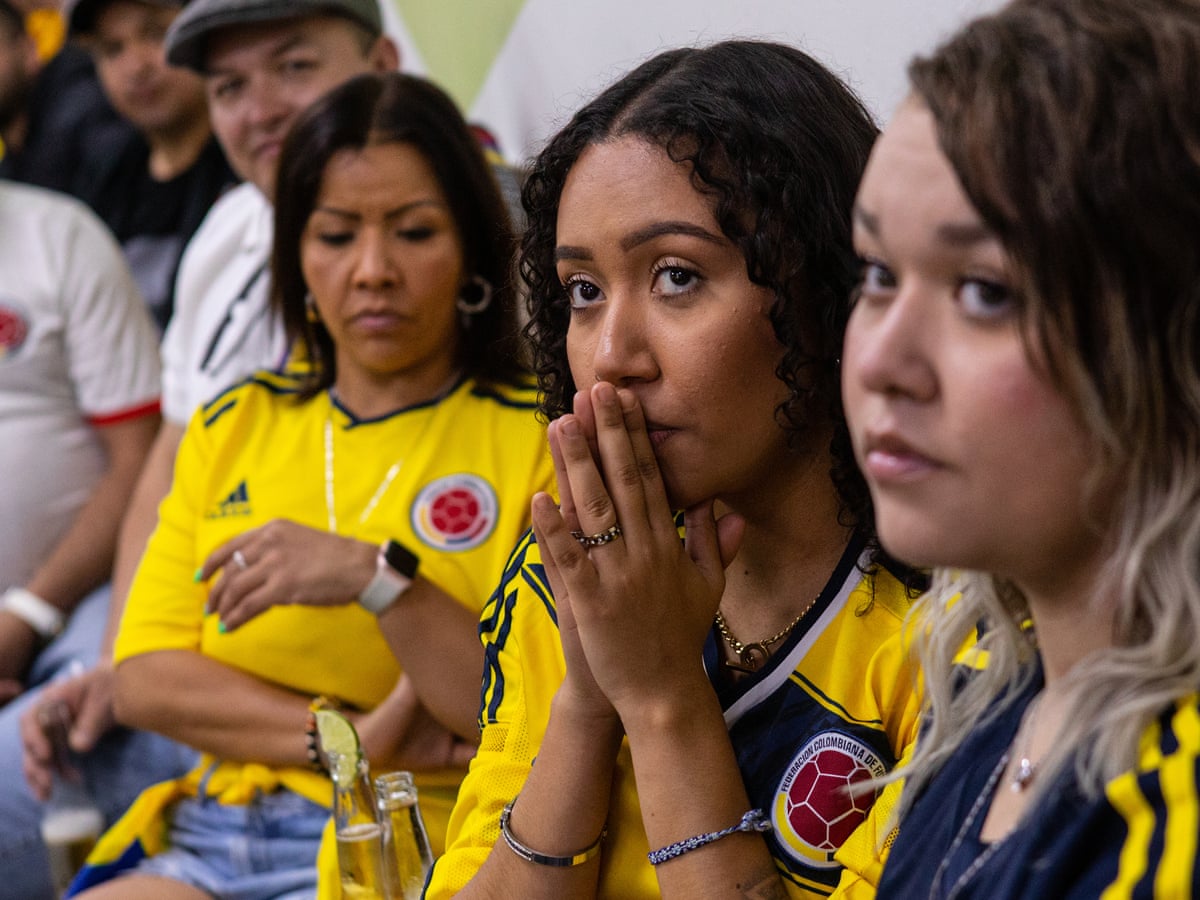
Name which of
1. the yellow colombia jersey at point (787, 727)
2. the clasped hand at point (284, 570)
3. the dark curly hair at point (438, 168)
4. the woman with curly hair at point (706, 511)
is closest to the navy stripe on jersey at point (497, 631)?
the yellow colombia jersey at point (787, 727)

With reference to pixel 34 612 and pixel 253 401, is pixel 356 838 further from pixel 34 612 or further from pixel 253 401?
pixel 34 612

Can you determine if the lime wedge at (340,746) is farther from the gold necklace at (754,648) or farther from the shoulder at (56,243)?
the shoulder at (56,243)

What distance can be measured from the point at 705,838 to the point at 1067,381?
1.53ft

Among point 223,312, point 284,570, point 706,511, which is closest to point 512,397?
point 284,570

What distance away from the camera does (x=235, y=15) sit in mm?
2256

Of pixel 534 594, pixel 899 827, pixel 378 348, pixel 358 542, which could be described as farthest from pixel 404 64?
A: pixel 899 827

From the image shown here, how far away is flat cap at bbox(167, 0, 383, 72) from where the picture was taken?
2.26 m

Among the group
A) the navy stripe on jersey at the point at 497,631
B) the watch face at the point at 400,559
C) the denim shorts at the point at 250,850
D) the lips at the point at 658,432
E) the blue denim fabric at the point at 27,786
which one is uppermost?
the lips at the point at 658,432

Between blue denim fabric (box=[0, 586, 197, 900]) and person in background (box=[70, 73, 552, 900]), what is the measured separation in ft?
0.96

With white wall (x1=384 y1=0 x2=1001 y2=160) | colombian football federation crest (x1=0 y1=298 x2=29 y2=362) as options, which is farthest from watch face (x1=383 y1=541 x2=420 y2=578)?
colombian football federation crest (x1=0 y1=298 x2=29 y2=362)

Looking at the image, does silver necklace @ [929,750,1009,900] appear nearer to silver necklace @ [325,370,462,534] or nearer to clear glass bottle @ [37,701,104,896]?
silver necklace @ [325,370,462,534]

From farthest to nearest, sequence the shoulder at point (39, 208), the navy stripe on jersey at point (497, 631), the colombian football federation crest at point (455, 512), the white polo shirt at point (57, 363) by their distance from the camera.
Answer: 1. the shoulder at point (39, 208)
2. the white polo shirt at point (57, 363)
3. the colombian football federation crest at point (455, 512)
4. the navy stripe on jersey at point (497, 631)

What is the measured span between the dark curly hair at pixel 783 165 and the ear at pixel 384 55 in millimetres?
1416

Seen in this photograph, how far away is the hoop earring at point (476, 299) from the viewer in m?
1.78
